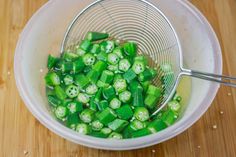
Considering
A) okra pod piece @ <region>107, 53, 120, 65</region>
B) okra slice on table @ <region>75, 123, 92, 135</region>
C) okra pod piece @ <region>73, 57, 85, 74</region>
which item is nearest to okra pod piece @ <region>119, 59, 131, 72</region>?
okra pod piece @ <region>107, 53, 120, 65</region>

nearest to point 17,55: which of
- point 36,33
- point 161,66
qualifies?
point 36,33

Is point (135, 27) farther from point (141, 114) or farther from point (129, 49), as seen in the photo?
point (141, 114)

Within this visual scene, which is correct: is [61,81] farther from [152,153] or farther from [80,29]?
[152,153]

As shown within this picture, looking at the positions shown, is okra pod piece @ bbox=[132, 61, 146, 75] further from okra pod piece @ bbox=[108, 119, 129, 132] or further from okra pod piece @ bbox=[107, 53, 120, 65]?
okra pod piece @ bbox=[108, 119, 129, 132]

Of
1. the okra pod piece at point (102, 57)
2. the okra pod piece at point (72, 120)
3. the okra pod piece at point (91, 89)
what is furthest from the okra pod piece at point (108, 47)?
the okra pod piece at point (72, 120)

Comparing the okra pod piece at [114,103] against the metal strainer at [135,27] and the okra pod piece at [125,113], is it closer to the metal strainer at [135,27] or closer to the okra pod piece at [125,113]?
the okra pod piece at [125,113]

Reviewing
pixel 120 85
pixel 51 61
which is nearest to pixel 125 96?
pixel 120 85
